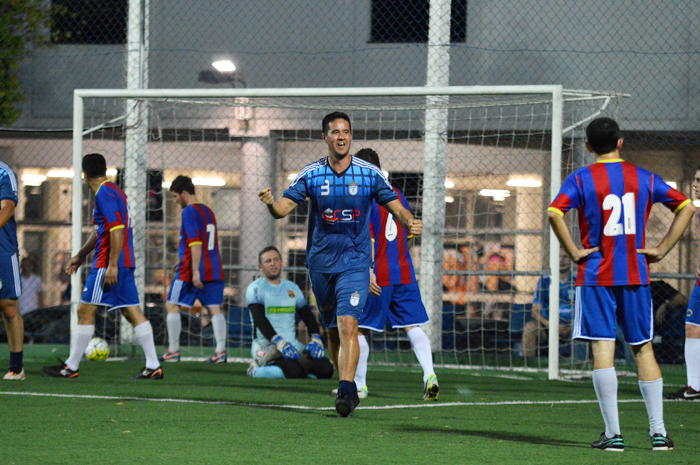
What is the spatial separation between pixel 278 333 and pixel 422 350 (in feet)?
6.29

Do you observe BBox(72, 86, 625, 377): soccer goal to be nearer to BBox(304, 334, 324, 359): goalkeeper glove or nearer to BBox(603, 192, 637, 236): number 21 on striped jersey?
BBox(304, 334, 324, 359): goalkeeper glove

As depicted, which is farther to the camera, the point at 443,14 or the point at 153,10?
the point at 153,10

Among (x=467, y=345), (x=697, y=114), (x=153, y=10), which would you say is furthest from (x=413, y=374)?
(x=153, y=10)

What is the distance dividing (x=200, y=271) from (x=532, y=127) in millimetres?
4260

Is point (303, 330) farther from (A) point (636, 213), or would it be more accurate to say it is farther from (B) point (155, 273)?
(A) point (636, 213)

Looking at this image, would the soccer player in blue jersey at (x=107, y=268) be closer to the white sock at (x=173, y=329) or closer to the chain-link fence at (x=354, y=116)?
the white sock at (x=173, y=329)

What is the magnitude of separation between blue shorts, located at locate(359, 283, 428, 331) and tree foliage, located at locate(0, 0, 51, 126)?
7892mm

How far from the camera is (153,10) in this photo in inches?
504

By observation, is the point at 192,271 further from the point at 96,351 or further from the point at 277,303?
the point at 277,303

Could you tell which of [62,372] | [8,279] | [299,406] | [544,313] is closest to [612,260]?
[299,406]

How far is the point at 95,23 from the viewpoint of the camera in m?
13.2

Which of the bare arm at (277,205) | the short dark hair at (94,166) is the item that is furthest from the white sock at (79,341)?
the bare arm at (277,205)

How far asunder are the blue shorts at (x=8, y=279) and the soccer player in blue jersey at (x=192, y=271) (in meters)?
2.54

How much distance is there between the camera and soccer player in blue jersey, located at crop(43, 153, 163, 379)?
6711mm
